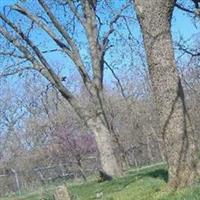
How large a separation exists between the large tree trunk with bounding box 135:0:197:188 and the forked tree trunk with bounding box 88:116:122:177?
947cm

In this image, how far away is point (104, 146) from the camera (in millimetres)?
20141

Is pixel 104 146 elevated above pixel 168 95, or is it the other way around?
pixel 104 146

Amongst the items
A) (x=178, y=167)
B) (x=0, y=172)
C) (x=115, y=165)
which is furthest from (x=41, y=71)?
(x=0, y=172)

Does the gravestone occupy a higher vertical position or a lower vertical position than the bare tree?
lower

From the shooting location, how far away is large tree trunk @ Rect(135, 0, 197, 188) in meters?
10.5

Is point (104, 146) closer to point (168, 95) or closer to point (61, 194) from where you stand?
point (61, 194)

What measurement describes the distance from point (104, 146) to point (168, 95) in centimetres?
982

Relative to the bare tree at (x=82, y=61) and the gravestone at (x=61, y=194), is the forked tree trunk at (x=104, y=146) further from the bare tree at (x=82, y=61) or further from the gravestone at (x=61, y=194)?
the gravestone at (x=61, y=194)

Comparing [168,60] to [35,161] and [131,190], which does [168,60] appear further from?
[35,161]

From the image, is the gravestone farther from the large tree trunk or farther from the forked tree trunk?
the forked tree trunk

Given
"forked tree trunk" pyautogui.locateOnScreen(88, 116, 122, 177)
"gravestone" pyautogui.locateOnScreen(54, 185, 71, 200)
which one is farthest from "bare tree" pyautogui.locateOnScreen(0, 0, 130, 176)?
"gravestone" pyautogui.locateOnScreen(54, 185, 71, 200)

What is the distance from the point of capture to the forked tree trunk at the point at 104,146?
2011 centimetres

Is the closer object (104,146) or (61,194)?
(61,194)

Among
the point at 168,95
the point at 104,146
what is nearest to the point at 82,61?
the point at 104,146
